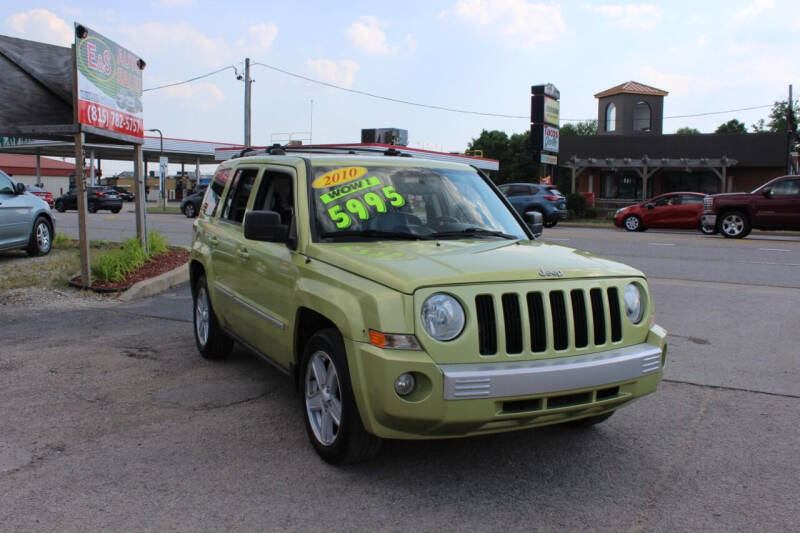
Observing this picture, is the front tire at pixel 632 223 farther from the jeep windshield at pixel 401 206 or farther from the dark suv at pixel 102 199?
the dark suv at pixel 102 199

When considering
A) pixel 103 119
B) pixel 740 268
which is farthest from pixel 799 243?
pixel 103 119

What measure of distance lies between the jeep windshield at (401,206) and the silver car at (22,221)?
9.29 meters

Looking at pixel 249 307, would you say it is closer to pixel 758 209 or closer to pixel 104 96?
pixel 104 96

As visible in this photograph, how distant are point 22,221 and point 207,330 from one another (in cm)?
781

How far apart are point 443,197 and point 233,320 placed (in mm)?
1940

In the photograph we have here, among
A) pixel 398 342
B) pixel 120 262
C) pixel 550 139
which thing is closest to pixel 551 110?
pixel 550 139

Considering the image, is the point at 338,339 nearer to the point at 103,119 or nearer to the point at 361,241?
the point at 361,241

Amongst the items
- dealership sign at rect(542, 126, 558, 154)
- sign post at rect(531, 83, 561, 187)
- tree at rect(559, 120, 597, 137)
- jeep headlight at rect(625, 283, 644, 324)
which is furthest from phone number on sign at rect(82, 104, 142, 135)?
tree at rect(559, 120, 597, 137)

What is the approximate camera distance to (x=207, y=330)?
6.30 m

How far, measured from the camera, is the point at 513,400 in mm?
3432

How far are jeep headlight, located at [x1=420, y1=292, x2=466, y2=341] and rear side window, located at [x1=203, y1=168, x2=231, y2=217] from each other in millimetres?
3333

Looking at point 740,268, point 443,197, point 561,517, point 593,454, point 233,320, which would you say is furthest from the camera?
point 740,268

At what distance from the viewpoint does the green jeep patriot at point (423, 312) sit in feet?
11.2

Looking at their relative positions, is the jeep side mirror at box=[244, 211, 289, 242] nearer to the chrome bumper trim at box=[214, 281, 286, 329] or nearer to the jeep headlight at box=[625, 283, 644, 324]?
the chrome bumper trim at box=[214, 281, 286, 329]
